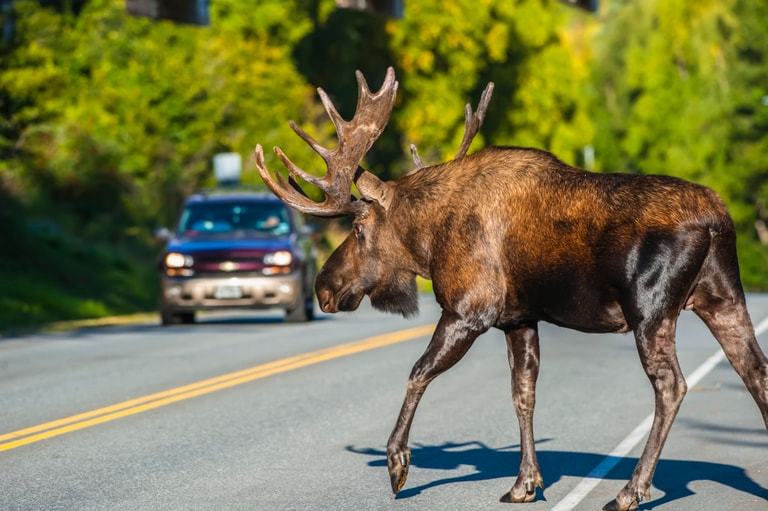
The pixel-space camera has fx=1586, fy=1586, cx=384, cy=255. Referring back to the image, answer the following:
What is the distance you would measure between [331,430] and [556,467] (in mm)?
2316

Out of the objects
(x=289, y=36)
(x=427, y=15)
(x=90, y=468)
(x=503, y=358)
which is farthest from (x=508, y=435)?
(x=427, y=15)

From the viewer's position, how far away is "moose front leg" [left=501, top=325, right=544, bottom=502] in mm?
8344

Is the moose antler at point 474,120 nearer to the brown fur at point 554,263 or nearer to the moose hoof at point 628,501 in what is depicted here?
the brown fur at point 554,263

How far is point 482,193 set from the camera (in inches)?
319

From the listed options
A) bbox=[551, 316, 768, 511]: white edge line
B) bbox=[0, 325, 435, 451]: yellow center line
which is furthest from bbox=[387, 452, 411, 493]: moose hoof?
bbox=[0, 325, 435, 451]: yellow center line

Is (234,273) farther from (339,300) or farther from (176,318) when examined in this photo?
(339,300)

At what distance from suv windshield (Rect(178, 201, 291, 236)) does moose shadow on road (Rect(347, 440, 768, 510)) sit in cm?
1291

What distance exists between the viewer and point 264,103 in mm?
44375

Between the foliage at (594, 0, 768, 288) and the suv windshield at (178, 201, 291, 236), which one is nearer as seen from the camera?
the suv windshield at (178, 201, 291, 236)

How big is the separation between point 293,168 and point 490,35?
2030 inches

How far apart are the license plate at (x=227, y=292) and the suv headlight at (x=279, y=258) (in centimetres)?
58

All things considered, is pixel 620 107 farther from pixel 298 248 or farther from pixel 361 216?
pixel 361 216

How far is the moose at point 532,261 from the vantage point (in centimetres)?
763

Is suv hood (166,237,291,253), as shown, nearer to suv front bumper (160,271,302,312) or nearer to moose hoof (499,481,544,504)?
suv front bumper (160,271,302,312)
